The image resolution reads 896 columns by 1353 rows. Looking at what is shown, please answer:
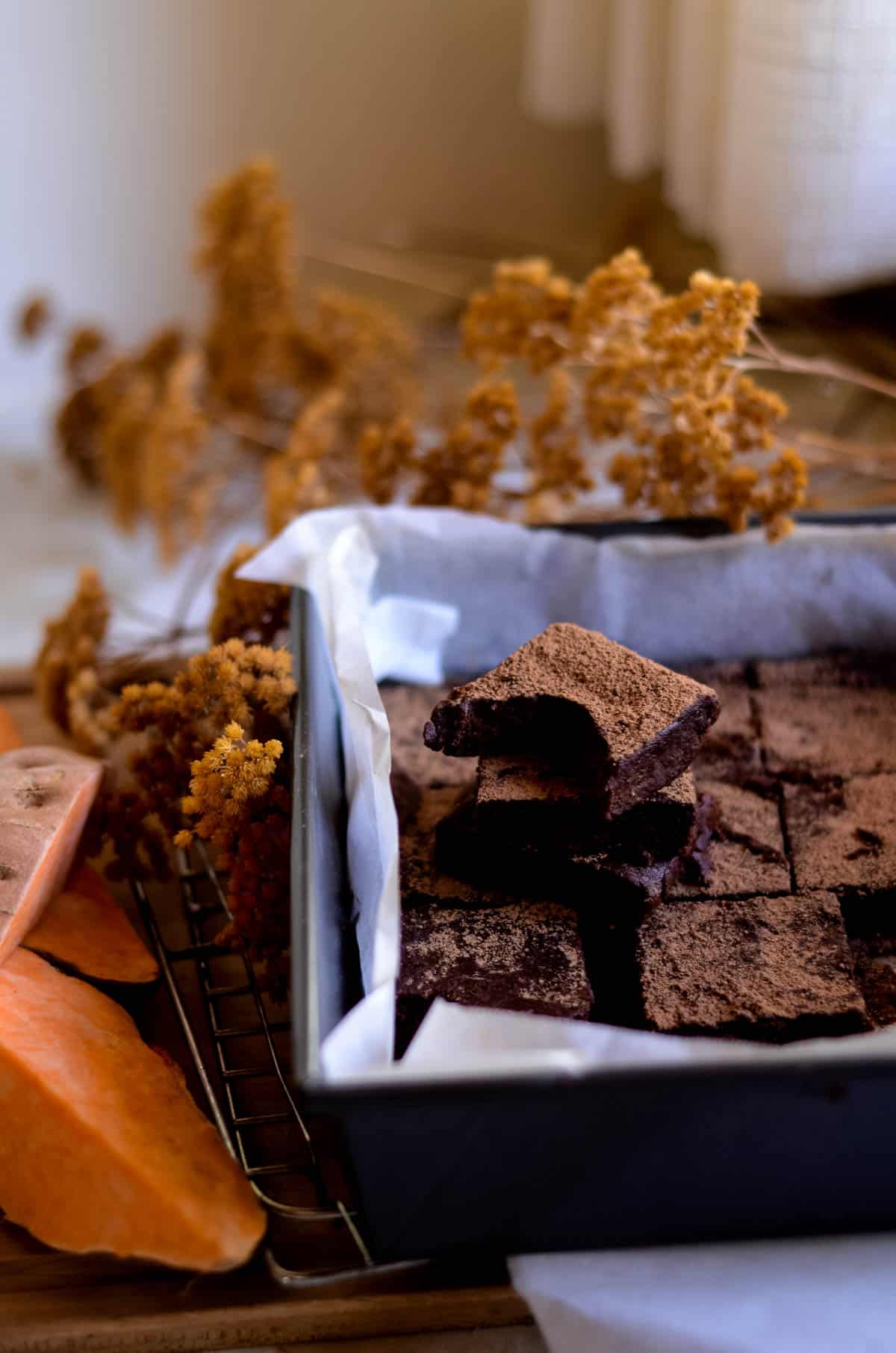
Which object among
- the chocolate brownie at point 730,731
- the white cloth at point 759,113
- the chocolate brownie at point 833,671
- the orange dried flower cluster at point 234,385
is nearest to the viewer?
the chocolate brownie at point 730,731

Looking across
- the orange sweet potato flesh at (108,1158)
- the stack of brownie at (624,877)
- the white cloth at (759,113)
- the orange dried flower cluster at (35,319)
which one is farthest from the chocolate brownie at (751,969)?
the orange dried flower cluster at (35,319)

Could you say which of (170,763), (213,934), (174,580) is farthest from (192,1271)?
(174,580)

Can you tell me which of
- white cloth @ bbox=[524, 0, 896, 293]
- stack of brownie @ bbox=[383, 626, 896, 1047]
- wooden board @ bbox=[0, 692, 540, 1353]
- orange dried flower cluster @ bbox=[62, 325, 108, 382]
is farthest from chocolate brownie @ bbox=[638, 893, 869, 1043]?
orange dried flower cluster @ bbox=[62, 325, 108, 382]

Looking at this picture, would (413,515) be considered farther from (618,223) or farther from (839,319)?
(618,223)

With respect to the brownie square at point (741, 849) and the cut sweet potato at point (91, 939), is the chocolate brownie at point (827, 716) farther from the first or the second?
the cut sweet potato at point (91, 939)

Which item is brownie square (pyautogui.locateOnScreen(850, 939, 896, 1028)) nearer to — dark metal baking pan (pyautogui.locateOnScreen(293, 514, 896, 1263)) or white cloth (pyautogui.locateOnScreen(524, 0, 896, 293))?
dark metal baking pan (pyautogui.locateOnScreen(293, 514, 896, 1263))

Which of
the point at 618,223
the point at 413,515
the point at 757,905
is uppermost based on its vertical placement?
the point at 618,223

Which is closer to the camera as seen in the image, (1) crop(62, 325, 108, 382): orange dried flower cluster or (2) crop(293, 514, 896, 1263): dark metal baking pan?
(2) crop(293, 514, 896, 1263): dark metal baking pan
